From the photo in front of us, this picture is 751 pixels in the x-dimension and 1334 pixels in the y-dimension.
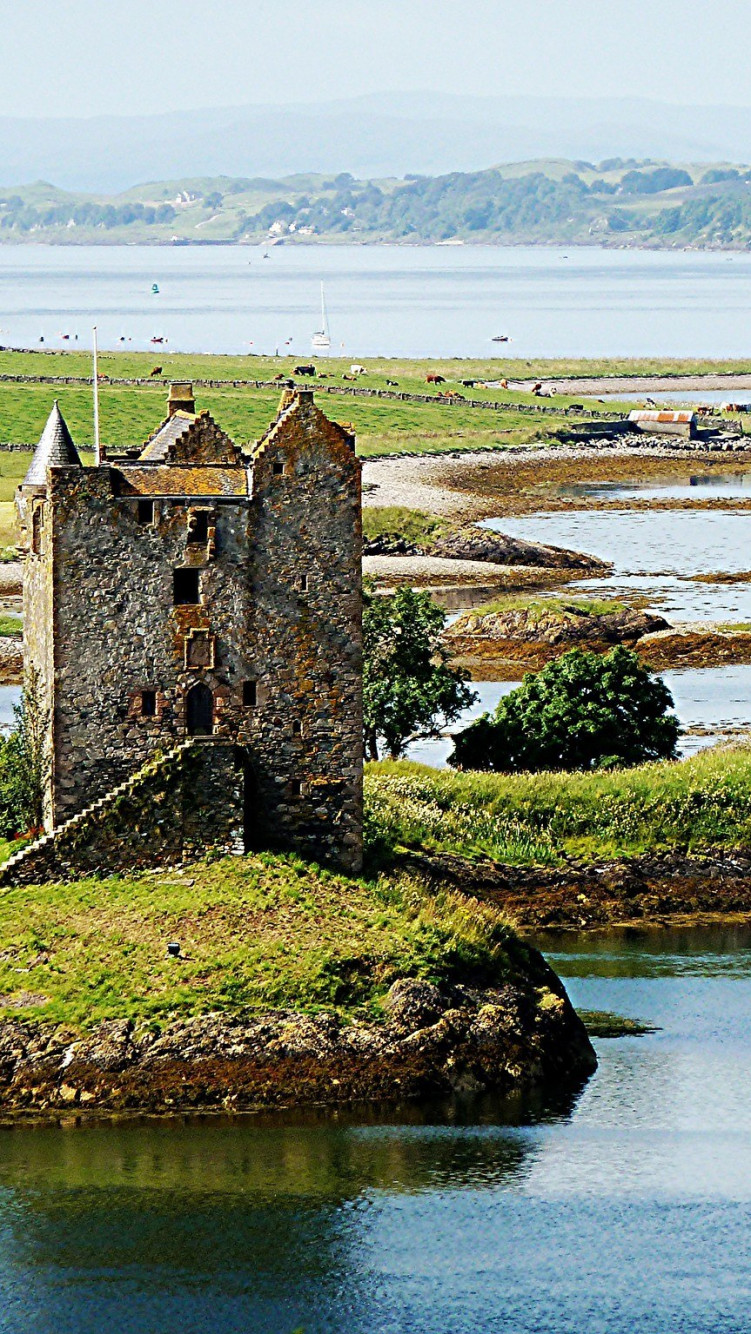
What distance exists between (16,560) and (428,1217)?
3106 inches

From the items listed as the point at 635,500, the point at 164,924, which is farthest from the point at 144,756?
the point at 635,500

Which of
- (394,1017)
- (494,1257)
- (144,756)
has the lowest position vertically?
(494,1257)

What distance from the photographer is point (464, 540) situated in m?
114

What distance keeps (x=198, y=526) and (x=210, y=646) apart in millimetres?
2074

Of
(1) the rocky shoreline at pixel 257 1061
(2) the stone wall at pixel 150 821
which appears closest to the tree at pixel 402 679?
(2) the stone wall at pixel 150 821

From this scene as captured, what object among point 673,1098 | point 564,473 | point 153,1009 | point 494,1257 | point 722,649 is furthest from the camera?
point 564,473

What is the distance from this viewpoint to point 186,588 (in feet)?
126

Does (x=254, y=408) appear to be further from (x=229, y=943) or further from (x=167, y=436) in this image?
(x=229, y=943)

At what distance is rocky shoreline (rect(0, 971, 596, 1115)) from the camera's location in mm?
34406

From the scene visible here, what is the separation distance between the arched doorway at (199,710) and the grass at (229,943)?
7.65ft

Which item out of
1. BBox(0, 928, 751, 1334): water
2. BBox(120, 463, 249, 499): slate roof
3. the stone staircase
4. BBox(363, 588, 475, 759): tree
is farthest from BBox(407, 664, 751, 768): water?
BBox(0, 928, 751, 1334): water

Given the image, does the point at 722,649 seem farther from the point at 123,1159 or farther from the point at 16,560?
the point at 123,1159

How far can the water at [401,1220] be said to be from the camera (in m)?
30.2

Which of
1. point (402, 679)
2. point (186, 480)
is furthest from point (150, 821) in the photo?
point (402, 679)
